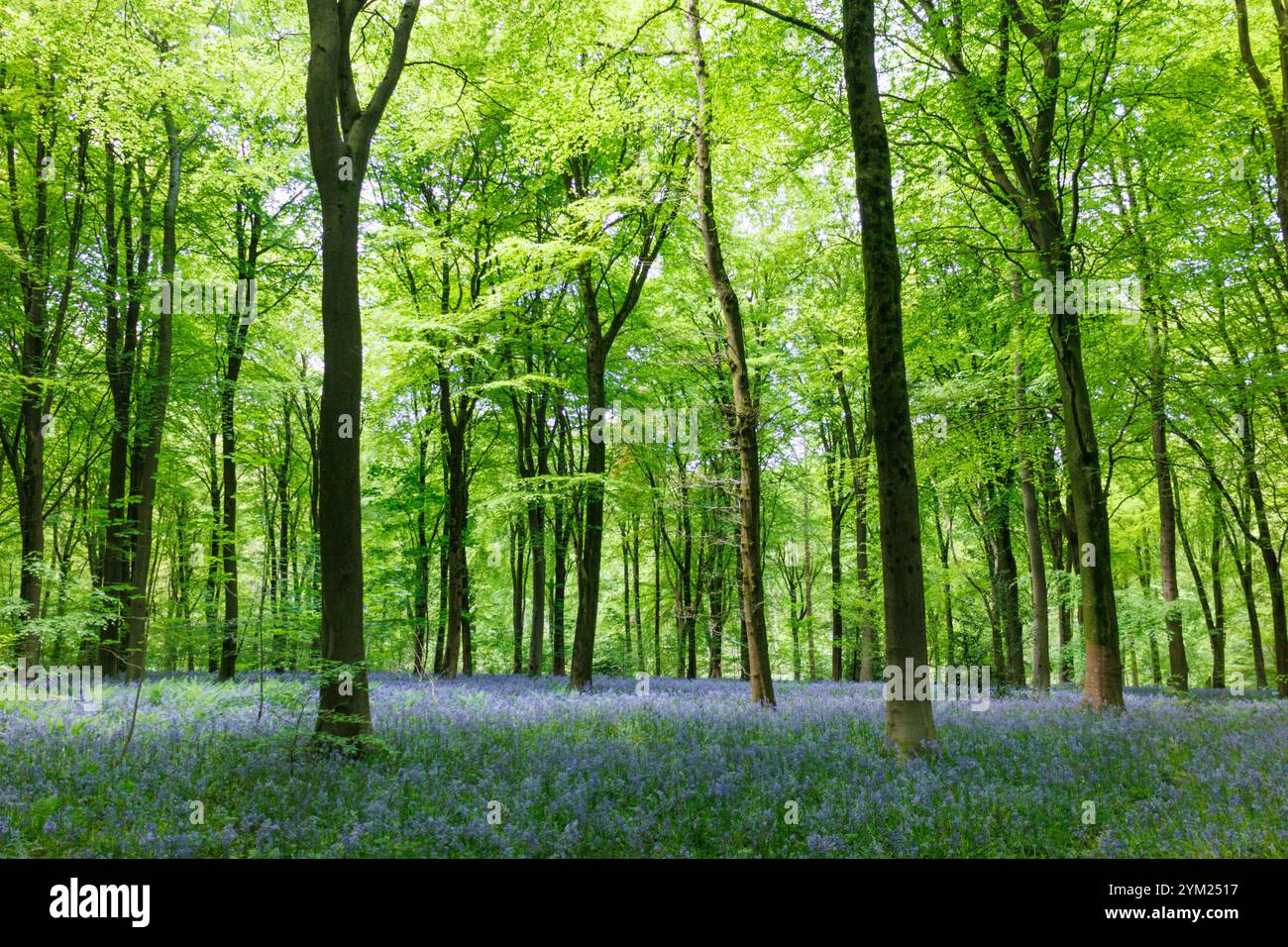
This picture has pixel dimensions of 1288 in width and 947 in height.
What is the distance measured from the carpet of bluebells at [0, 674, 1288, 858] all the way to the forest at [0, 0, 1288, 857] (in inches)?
2.2

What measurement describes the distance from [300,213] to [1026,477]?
73.7ft

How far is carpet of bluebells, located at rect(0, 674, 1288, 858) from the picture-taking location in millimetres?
4680

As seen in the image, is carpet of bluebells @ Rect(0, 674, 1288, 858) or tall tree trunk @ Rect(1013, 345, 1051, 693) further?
tall tree trunk @ Rect(1013, 345, 1051, 693)

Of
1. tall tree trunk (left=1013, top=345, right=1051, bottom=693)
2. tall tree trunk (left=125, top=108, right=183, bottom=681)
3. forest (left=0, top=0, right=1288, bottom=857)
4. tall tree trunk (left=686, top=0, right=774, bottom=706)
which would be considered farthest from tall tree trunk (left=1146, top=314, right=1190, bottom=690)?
tall tree trunk (left=125, top=108, right=183, bottom=681)

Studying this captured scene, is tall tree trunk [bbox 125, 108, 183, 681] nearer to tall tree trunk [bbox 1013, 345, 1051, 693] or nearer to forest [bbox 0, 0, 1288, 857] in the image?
forest [bbox 0, 0, 1288, 857]

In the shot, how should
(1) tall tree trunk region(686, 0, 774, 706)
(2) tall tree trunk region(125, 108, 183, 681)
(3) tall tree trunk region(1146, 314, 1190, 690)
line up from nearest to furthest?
(1) tall tree trunk region(686, 0, 774, 706) → (2) tall tree trunk region(125, 108, 183, 681) → (3) tall tree trunk region(1146, 314, 1190, 690)

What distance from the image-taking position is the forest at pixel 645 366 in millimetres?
5852

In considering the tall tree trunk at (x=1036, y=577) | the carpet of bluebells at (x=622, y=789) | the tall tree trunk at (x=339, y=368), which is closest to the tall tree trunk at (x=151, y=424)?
the carpet of bluebells at (x=622, y=789)

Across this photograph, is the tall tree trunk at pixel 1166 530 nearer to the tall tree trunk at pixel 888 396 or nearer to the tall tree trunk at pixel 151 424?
the tall tree trunk at pixel 888 396

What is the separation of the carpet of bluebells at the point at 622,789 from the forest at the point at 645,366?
6 cm

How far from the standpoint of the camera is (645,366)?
21906mm
